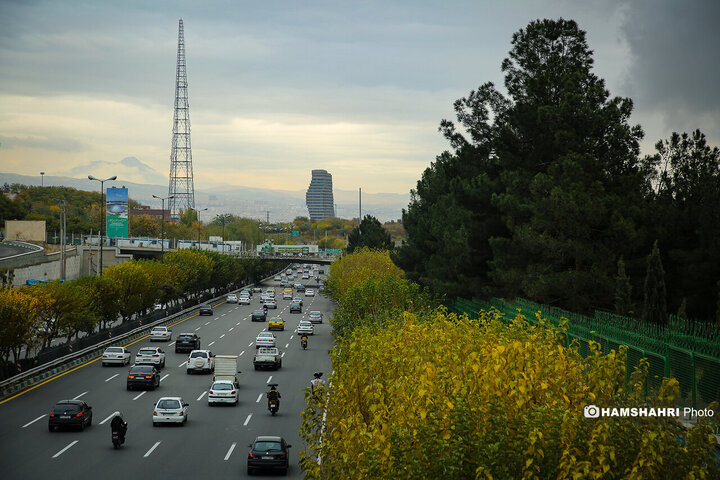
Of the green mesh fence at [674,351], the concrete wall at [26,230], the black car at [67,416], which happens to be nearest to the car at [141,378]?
the black car at [67,416]

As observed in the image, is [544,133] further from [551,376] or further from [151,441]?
[551,376]

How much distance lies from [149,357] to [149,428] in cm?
1754

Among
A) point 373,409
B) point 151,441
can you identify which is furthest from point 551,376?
point 151,441

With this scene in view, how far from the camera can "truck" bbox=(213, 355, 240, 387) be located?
44562mm

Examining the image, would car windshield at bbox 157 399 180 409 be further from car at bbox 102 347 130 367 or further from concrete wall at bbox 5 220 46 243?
concrete wall at bbox 5 220 46 243

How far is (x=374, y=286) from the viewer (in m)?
48.5

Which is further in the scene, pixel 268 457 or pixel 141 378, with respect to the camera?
pixel 141 378

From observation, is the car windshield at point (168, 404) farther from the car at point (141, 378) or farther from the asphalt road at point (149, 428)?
the car at point (141, 378)

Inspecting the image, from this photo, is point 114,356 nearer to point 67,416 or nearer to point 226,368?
point 226,368

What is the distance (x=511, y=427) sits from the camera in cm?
1069

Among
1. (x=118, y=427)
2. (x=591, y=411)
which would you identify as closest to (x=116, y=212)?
(x=118, y=427)

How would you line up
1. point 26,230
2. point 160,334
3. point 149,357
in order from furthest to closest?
point 26,230
point 160,334
point 149,357

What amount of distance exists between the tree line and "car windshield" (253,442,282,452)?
568 inches

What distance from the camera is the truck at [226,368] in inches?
1754
